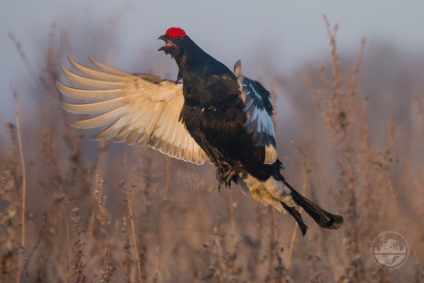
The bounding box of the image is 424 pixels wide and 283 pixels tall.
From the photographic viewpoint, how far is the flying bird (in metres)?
4.84

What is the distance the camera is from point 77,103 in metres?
5.38

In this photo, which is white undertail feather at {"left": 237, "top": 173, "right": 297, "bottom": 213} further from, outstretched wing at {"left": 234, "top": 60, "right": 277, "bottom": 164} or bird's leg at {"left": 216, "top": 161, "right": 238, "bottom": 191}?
outstretched wing at {"left": 234, "top": 60, "right": 277, "bottom": 164}

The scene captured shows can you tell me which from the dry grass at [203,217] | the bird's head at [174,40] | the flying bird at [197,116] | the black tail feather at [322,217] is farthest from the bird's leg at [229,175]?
the bird's head at [174,40]

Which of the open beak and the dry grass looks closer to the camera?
the dry grass

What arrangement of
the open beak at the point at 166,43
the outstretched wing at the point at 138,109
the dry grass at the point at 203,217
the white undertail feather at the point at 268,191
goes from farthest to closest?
1. the outstretched wing at the point at 138,109
2. the open beak at the point at 166,43
3. the white undertail feather at the point at 268,191
4. the dry grass at the point at 203,217

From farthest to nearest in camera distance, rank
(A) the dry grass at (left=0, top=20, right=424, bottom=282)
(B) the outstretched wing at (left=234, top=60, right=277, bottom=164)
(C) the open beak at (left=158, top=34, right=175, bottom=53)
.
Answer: (C) the open beak at (left=158, top=34, right=175, bottom=53)
(B) the outstretched wing at (left=234, top=60, right=277, bottom=164)
(A) the dry grass at (left=0, top=20, right=424, bottom=282)

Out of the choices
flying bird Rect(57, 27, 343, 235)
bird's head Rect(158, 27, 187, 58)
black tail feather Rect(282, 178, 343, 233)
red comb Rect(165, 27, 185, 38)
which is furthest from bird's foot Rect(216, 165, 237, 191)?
red comb Rect(165, 27, 185, 38)

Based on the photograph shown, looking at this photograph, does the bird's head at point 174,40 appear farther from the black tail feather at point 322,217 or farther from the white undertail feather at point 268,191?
the black tail feather at point 322,217

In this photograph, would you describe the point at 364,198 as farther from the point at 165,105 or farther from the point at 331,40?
the point at 165,105

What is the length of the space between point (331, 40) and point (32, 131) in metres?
5.55

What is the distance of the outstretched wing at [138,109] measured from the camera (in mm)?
5477

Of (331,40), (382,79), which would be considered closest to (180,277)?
(331,40)

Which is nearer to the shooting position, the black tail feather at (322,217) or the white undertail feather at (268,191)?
the black tail feather at (322,217)

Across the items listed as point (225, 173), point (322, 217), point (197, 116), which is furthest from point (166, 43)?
point (322, 217)
